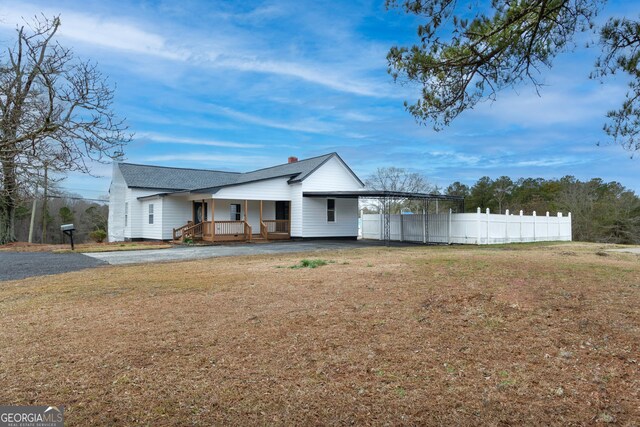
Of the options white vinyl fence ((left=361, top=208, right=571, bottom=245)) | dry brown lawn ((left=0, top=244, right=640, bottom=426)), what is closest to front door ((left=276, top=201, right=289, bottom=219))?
white vinyl fence ((left=361, top=208, right=571, bottom=245))

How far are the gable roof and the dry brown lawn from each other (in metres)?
17.0

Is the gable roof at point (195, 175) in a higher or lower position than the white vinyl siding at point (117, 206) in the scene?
higher

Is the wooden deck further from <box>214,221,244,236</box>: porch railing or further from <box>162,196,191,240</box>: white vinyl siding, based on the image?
<box>162,196,191,240</box>: white vinyl siding

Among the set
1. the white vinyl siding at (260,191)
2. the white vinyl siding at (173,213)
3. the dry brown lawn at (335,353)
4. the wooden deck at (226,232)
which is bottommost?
the dry brown lawn at (335,353)

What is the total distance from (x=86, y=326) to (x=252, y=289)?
2.75m

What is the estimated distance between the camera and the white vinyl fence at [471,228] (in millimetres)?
20484

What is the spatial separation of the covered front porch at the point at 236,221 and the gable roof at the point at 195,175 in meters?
1.31

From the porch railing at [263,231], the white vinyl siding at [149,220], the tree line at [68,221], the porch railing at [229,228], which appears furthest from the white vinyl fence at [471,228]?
the tree line at [68,221]

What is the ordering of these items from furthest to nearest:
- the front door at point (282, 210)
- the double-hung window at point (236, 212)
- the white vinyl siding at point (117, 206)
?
1. the white vinyl siding at point (117, 206)
2. the front door at point (282, 210)
3. the double-hung window at point (236, 212)

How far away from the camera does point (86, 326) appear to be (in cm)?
517

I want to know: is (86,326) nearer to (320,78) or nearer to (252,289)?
(252,289)

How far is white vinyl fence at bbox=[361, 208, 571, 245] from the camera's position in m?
20.5

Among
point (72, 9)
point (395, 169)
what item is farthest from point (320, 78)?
point (395, 169)

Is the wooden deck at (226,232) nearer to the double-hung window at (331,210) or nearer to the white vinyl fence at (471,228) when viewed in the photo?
the double-hung window at (331,210)
